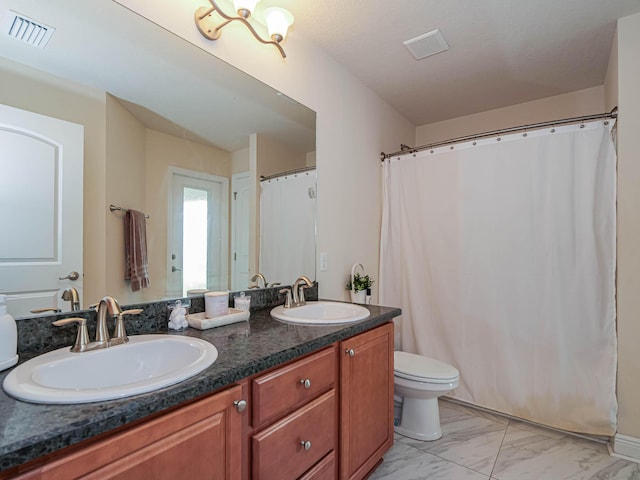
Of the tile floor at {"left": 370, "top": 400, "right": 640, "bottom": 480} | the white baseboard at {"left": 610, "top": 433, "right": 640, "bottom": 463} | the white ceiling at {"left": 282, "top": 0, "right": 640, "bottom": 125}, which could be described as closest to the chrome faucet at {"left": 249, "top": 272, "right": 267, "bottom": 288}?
the tile floor at {"left": 370, "top": 400, "right": 640, "bottom": 480}

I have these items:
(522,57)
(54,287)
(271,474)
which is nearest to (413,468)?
(271,474)

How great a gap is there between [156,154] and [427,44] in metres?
1.70

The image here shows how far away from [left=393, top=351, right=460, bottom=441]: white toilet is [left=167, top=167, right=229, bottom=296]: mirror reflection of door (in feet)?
3.96

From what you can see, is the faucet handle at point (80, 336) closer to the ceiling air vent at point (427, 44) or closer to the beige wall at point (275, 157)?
the beige wall at point (275, 157)

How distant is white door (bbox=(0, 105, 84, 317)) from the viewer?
95cm

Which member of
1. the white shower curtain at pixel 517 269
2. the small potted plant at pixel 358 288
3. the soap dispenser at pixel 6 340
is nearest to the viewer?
the soap dispenser at pixel 6 340

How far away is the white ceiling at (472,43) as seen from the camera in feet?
5.60

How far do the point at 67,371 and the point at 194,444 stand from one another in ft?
1.35

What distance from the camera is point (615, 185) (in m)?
1.85

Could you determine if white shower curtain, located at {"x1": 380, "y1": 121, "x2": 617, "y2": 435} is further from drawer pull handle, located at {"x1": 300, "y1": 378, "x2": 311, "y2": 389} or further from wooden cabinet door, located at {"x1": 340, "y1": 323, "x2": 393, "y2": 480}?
drawer pull handle, located at {"x1": 300, "y1": 378, "x2": 311, "y2": 389}

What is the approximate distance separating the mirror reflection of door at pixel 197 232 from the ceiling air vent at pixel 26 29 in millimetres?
541

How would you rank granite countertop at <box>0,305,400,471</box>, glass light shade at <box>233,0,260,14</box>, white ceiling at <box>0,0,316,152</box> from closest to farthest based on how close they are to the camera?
granite countertop at <box>0,305,400,471</box> < white ceiling at <box>0,0,316,152</box> < glass light shade at <box>233,0,260,14</box>

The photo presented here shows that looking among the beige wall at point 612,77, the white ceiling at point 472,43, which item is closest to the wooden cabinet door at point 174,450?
the white ceiling at point 472,43

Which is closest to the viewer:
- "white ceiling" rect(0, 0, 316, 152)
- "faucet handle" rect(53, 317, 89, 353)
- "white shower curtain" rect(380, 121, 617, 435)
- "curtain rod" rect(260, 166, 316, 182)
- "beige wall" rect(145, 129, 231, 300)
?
"faucet handle" rect(53, 317, 89, 353)
